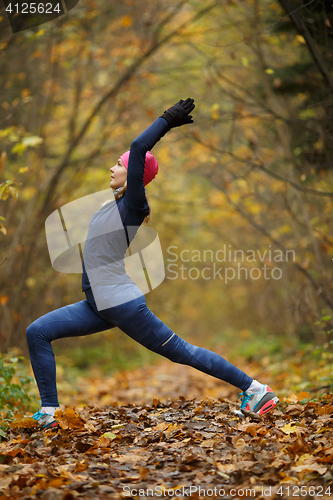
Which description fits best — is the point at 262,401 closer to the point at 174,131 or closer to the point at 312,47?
the point at 312,47

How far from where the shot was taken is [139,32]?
9086mm

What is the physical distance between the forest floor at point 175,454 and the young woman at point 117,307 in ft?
1.06

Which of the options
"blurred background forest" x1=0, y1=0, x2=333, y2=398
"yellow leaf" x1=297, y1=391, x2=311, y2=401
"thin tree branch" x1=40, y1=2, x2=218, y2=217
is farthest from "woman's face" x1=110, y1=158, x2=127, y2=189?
"thin tree branch" x1=40, y1=2, x2=218, y2=217

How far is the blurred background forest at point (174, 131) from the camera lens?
6.50m

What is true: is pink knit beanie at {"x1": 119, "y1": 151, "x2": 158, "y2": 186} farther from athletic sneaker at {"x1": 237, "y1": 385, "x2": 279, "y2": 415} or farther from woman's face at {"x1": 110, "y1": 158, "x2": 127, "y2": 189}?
athletic sneaker at {"x1": 237, "y1": 385, "x2": 279, "y2": 415}

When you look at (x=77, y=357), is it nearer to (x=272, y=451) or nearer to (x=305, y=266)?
(x=305, y=266)

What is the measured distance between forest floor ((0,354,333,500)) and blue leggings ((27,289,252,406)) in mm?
386

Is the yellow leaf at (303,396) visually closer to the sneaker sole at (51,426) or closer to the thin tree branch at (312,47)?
the sneaker sole at (51,426)

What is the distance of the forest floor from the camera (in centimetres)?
230

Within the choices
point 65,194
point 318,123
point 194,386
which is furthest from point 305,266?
point 65,194

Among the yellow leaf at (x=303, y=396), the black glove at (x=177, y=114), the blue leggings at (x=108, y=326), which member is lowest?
the yellow leaf at (x=303, y=396)

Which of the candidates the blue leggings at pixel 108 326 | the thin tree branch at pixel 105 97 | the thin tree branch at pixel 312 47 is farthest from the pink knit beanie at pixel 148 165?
the thin tree branch at pixel 105 97

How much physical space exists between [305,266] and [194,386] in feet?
12.6

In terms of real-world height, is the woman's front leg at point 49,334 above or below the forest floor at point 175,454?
above
